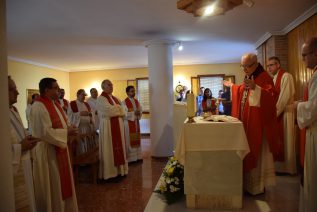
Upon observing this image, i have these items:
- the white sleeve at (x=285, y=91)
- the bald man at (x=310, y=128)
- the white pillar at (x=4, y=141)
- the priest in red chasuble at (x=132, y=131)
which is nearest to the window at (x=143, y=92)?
the priest in red chasuble at (x=132, y=131)

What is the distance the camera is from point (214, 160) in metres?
3.04

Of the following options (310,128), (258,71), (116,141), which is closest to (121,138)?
(116,141)

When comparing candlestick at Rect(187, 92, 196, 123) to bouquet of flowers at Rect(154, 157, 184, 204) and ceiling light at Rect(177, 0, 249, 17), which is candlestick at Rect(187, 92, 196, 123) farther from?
ceiling light at Rect(177, 0, 249, 17)

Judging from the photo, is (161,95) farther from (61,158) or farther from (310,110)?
(310,110)

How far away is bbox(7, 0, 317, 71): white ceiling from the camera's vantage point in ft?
13.5

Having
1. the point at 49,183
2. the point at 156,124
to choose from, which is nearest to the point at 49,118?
the point at 49,183

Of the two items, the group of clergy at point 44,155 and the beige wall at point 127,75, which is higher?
the beige wall at point 127,75

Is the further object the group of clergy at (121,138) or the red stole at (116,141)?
the red stole at (116,141)

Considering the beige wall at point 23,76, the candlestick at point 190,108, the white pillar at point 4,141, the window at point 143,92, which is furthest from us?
the window at point 143,92

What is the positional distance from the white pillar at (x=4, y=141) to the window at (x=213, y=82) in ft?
32.0

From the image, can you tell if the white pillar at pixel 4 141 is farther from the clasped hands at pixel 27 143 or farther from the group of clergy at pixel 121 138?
the clasped hands at pixel 27 143

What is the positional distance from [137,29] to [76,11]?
60.1 inches

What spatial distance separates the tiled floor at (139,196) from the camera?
3.21 meters

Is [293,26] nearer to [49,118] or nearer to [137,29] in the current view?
[137,29]
